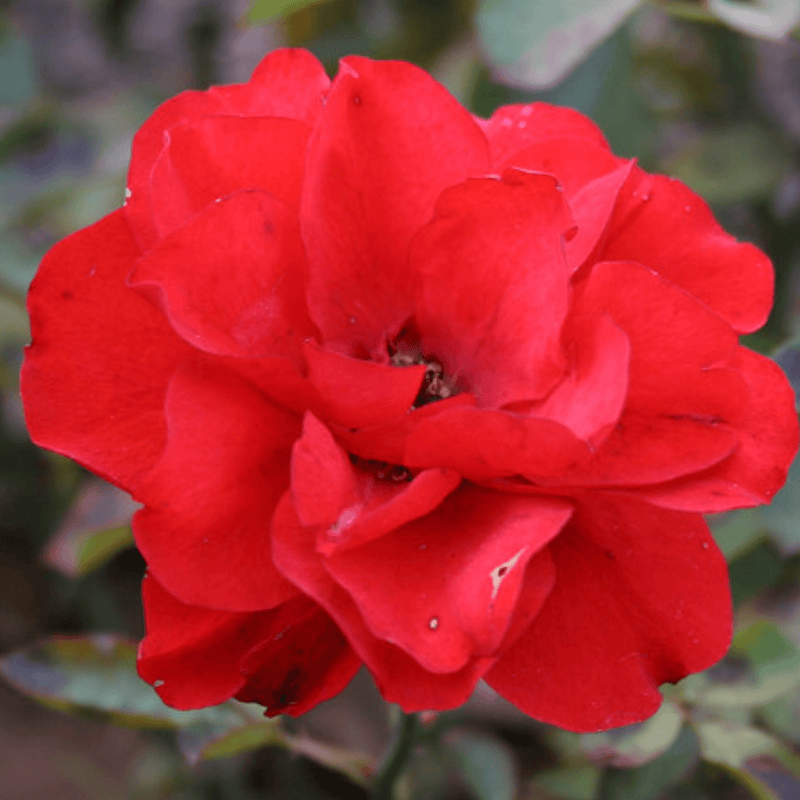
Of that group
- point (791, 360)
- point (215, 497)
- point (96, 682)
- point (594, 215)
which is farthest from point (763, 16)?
point (96, 682)

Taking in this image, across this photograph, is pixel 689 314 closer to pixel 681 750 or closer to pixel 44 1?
pixel 681 750

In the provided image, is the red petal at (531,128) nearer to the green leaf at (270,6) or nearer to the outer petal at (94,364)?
the outer petal at (94,364)

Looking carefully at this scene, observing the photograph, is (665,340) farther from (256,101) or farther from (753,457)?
(256,101)

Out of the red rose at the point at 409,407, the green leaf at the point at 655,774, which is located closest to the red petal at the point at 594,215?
the red rose at the point at 409,407

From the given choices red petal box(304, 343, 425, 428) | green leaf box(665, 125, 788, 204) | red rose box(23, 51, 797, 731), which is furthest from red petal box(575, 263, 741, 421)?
green leaf box(665, 125, 788, 204)

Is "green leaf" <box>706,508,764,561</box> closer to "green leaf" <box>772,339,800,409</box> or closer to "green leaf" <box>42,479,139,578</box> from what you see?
"green leaf" <box>772,339,800,409</box>
